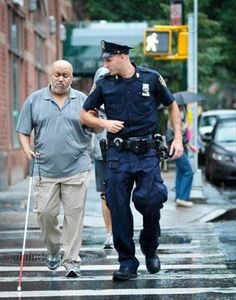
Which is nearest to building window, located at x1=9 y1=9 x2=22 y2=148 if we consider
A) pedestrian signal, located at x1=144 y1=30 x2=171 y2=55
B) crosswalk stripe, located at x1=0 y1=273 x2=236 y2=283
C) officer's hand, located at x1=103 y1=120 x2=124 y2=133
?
pedestrian signal, located at x1=144 y1=30 x2=171 y2=55

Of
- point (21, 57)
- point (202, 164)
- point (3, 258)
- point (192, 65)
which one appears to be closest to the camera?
point (3, 258)

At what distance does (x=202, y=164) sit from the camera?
963 inches

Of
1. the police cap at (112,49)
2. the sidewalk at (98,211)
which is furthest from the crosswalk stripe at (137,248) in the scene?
the police cap at (112,49)

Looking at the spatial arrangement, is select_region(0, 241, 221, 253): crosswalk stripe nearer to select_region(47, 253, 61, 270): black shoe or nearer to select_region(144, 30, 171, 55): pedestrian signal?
select_region(47, 253, 61, 270): black shoe

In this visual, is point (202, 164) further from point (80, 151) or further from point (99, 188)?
point (80, 151)

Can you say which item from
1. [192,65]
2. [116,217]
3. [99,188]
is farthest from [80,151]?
[192,65]

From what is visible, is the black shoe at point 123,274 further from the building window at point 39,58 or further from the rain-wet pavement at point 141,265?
the building window at point 39,58

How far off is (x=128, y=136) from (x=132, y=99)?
12.5 inches

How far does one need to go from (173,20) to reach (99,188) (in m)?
8.48

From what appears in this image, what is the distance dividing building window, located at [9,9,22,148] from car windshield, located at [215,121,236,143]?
16.9ft

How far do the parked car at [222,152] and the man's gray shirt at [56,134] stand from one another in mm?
10879

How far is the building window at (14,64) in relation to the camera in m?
17.0

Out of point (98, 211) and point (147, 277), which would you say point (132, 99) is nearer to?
point (147, 277)

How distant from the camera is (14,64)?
1758 centimetres
